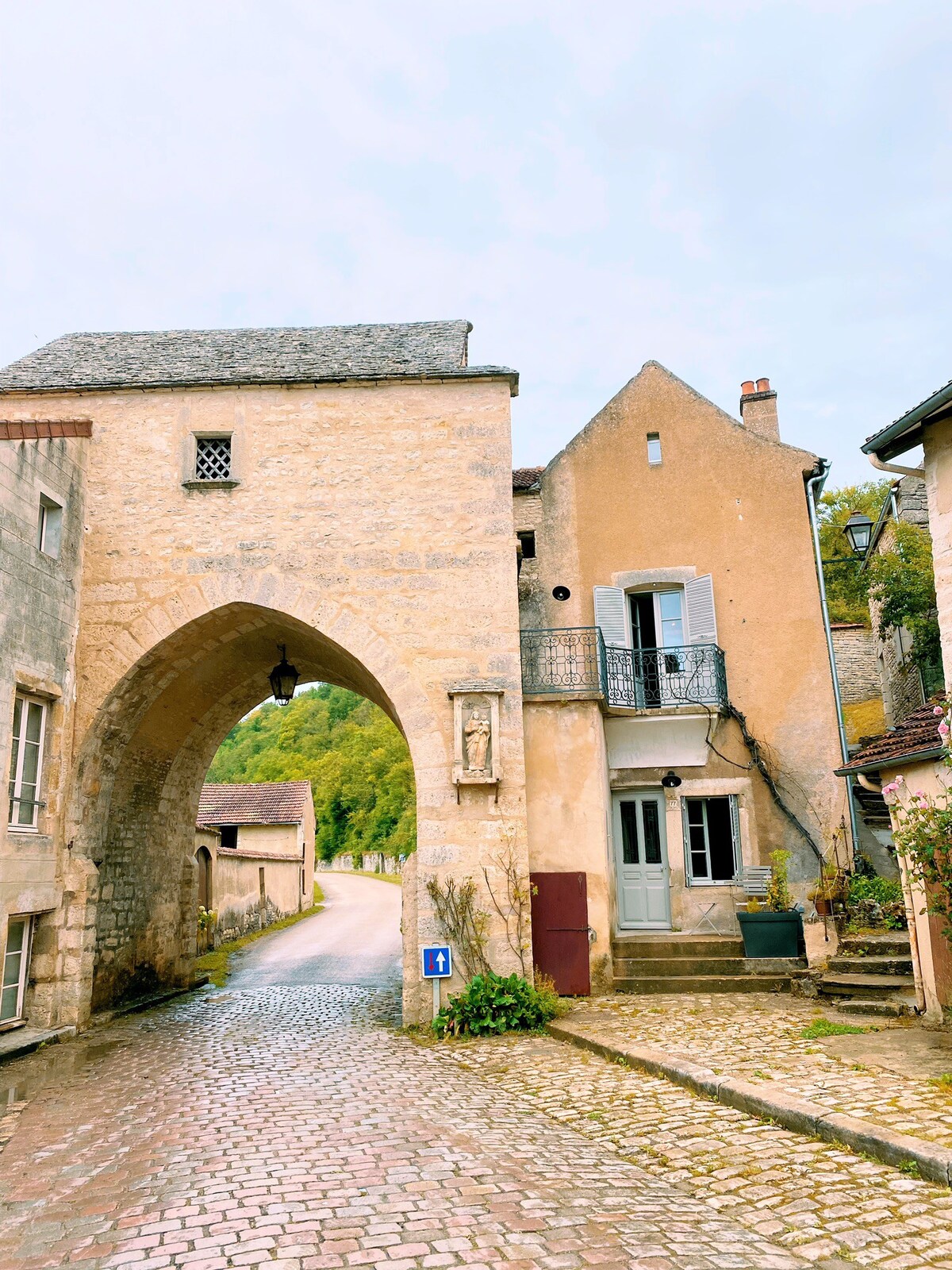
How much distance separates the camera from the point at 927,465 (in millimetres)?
6801

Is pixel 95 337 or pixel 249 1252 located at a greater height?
pixel 95 337

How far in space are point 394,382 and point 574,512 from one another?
3.23m

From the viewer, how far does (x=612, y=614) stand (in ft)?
39.1

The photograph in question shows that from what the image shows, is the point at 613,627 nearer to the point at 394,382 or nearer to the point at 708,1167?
the point at 394,382

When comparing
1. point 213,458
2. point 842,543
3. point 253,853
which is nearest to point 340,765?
point 253,853

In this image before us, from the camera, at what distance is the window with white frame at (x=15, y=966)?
848cm

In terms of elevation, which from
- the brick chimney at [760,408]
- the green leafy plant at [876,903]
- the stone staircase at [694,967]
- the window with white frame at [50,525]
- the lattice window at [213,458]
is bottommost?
the stone staircase at [694,967]

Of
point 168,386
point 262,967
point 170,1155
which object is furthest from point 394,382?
point 262,967

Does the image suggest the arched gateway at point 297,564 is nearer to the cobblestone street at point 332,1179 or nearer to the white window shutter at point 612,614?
the cobblestone street at point 332,1179

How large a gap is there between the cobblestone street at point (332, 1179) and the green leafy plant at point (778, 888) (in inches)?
141

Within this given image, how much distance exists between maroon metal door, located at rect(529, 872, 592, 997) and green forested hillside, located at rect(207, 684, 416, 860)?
116ft

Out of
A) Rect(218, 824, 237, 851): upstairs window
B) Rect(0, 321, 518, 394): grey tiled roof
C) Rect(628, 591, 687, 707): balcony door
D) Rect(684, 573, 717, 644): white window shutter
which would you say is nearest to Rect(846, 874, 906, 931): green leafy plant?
Rect(628, 591, 687, 707): balcony door

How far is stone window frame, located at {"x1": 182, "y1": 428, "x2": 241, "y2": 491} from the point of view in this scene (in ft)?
32.5

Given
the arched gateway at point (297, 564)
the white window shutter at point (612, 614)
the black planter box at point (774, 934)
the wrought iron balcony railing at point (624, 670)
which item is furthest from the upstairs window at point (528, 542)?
the black planter box at point (774, 934)
